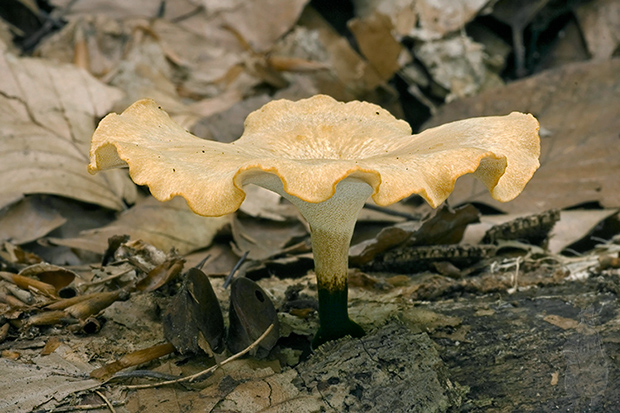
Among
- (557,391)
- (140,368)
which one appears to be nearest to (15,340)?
(140,368)

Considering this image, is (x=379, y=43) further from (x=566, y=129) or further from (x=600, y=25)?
(x=600, y=25)

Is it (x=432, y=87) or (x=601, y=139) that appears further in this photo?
(x=432, y=87)

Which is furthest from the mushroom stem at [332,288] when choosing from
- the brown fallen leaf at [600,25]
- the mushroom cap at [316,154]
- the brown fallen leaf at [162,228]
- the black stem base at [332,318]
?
the brown fallen leaf at [600,25]

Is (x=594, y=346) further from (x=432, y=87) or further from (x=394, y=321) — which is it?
(x=432, y=87)

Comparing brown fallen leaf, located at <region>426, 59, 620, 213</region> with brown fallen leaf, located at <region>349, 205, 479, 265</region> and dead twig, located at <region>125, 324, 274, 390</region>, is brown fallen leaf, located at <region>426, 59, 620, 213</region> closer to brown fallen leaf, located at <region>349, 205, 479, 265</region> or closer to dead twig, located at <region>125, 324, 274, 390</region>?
brown fallen leaf, located at <region>349, 205, 479, 265</region>

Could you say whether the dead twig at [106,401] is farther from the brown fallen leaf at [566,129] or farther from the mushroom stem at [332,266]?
the brown fallen leaf at [566,129]

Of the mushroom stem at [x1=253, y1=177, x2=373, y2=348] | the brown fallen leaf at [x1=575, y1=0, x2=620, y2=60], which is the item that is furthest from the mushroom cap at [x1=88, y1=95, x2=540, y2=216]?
the brown fallen leaf at [x1=575, y1=0, x2=620, y2=60]

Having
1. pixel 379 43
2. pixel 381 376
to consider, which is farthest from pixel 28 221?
pixel 379 43
